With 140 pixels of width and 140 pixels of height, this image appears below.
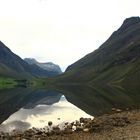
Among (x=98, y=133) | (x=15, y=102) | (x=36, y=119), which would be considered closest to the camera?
(x=98, y=133)

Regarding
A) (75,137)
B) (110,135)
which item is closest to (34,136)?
(75,137)

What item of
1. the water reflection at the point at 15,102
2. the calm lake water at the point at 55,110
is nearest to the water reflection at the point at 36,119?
Answer: the calm lake water at the point at 55,110

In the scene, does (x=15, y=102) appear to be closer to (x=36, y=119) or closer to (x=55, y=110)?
(x=55, y=110)

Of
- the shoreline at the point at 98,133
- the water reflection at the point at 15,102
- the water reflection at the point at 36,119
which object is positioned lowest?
the shoreline at the point at 98,133

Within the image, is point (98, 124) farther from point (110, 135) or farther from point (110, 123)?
point (110, 135)

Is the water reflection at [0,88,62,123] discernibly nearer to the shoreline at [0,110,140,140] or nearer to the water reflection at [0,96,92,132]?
the water reflection at [0,96,92,132]

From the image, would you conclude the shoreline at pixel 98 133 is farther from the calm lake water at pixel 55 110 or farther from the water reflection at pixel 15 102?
the water reflection at pixel 15 102

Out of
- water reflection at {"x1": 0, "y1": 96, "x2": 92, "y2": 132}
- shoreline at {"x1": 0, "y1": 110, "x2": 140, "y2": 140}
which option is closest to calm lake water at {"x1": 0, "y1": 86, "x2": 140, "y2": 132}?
water reflection at {"x1": 0, "y1": 96, "x2": 92, "y2": 132}

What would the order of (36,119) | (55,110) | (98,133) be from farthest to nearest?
(55,110)
(36,119)
(98,133)

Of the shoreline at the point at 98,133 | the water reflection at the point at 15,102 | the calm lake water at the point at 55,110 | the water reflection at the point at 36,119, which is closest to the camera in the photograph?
the shoreline at the point at 98,133

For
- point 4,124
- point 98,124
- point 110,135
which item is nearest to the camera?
point 110,135

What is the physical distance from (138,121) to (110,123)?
4.30 m

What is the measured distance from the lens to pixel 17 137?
4341 centimetres

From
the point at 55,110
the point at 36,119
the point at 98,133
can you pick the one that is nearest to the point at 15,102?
the point at 55,110
